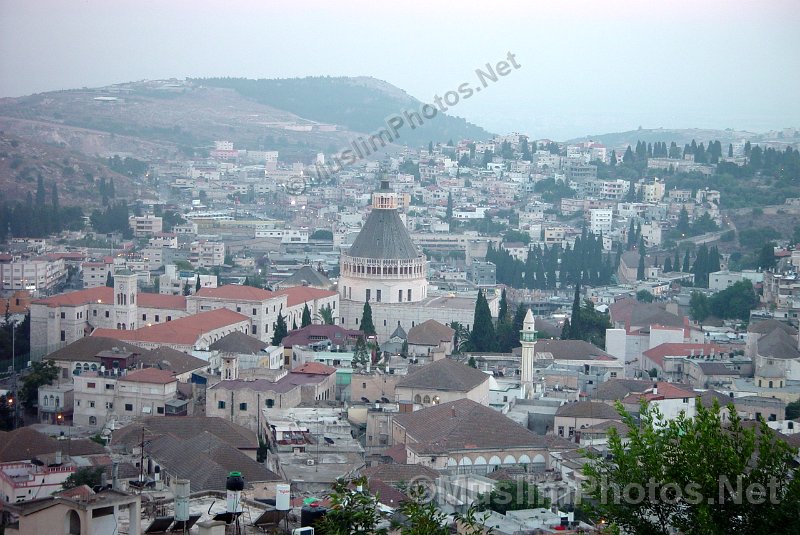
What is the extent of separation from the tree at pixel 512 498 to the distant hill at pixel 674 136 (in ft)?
331

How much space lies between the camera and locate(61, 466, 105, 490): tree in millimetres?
18748

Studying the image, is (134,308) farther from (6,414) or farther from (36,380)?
(6,414)

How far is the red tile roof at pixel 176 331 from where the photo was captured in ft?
104

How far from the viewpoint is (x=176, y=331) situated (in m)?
32.4

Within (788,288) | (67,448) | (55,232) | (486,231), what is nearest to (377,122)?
(486,231)

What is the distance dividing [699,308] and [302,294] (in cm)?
1061

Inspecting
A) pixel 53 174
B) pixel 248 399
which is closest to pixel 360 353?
pixel 248 399

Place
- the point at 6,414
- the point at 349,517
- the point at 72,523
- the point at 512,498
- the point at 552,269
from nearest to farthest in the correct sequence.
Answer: the point at 72,523 → the point at 349,517 → the point at 512,498 → the point at 6,414 → the point at 552,269

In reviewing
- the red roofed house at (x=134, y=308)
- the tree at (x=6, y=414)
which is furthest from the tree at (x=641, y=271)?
the tree at (x=6, y=414)

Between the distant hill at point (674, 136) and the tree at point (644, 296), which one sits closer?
the tree at point (644, 296)

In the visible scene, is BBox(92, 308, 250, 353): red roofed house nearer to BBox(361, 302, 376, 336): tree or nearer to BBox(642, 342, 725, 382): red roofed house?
BBox(361, 302, 376, 336): tree

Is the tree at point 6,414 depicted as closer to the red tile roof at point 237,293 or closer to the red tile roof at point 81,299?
the red tile roof at point 81,299

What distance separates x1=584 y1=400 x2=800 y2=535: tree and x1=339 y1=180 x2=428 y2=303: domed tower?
88.7ft

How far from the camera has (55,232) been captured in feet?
210
